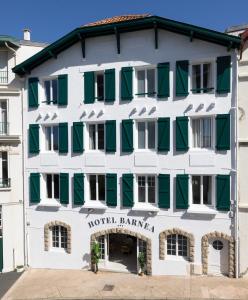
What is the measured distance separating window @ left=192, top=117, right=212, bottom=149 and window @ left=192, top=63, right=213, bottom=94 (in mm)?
1712

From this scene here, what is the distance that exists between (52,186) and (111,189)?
4.22m

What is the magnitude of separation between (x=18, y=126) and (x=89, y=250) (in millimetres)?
9369

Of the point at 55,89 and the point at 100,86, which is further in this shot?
the point at 55,89

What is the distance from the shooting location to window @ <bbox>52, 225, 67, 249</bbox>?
2042 centimetres

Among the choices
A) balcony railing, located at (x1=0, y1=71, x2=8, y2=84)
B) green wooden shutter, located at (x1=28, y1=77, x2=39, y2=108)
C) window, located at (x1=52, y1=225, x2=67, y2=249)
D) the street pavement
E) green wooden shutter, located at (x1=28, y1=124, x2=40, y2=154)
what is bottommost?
the street pavement

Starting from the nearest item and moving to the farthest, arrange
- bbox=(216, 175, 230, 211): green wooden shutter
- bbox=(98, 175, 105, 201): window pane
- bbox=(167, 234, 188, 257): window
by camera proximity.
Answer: bbox=(216, 175, 230, 211): green wooden shutter → bbox=(167, 234, 188, 257): window → bbox=(98, 175, 105, 201): window pane

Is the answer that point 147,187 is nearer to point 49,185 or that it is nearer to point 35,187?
point 49,185

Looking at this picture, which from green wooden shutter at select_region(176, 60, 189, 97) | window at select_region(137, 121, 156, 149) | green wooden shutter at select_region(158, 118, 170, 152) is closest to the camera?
green wooden shutter at select_region(176, 60, 189, 97)

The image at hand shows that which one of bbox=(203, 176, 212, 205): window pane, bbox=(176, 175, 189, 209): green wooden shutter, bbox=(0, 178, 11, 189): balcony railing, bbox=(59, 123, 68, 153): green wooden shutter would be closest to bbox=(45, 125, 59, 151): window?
bbox=(59, 123, 68, 153): green wooden shutter

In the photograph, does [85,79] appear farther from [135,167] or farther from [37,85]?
[135,167]

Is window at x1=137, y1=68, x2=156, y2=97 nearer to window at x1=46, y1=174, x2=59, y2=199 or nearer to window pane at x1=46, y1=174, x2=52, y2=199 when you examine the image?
window at x1=46, y1=174, x2=59, y2=199

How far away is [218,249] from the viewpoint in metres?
17.8

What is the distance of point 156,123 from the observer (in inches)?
722

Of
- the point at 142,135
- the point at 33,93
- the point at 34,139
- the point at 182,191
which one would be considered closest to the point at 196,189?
the point at 182,191
